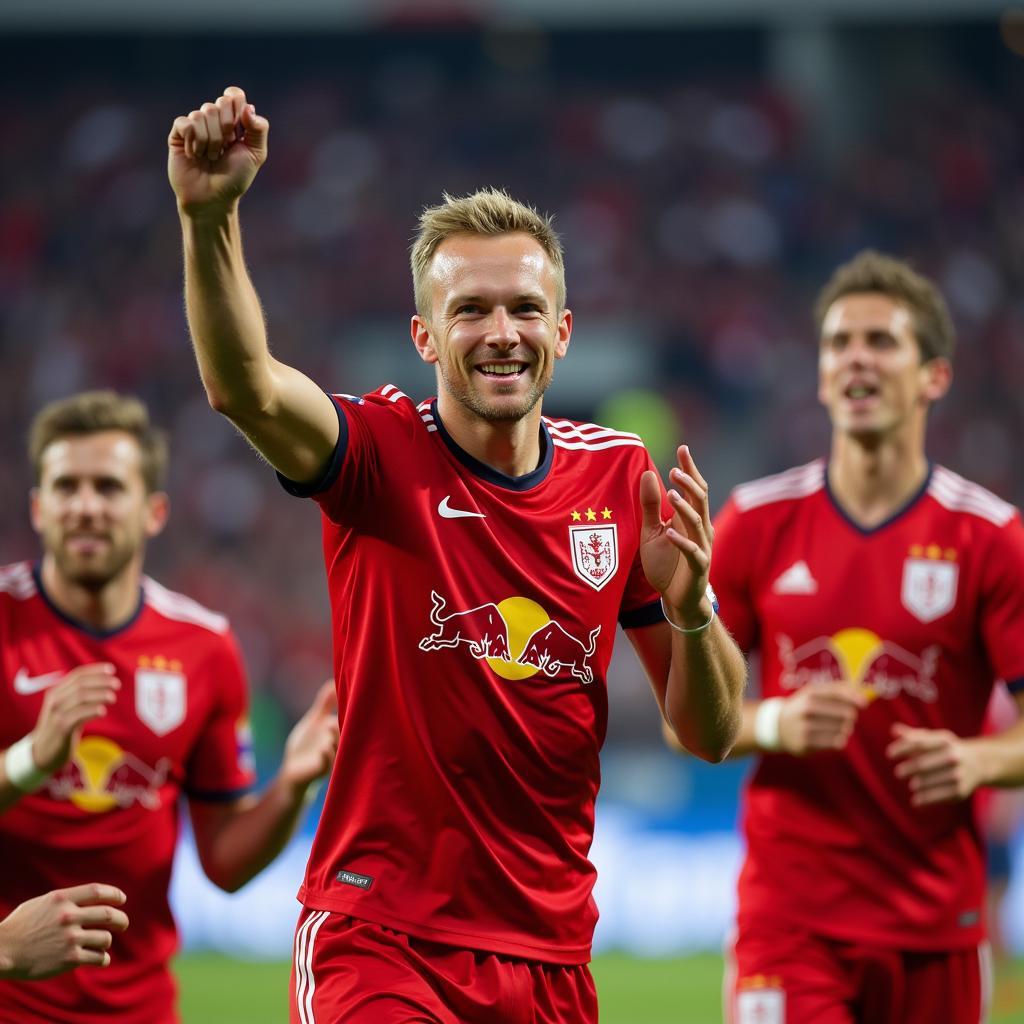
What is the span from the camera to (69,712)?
13.7 ft

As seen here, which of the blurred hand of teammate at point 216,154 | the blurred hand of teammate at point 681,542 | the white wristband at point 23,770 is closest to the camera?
the blurred hand of teammate at point 216,154

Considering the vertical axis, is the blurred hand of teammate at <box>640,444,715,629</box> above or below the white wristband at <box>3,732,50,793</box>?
above

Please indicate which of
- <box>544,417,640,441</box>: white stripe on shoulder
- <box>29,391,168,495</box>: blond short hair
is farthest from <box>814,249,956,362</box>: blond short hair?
<box>29,391,168,495</box>: blond short hair

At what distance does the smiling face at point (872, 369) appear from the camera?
5254 millimetres

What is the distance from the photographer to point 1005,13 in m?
21.9

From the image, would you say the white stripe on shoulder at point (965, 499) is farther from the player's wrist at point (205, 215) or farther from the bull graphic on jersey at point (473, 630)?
the player's wrist at point (205, 215)

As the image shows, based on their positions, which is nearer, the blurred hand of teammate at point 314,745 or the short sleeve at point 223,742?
the blurred hand of teammate at point 314,745

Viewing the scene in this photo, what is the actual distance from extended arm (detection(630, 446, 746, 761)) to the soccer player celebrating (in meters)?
0.89

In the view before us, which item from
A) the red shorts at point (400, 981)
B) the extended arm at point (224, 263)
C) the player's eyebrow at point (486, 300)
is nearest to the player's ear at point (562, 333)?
the player's eyebrow at point (486, 300)

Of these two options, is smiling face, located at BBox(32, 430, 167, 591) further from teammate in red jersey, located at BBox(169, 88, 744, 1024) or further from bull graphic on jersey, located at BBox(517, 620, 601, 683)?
bull graphic on jersey, located at BBox(517, 620, 601, 683)

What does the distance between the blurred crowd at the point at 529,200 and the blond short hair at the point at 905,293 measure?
11.3m

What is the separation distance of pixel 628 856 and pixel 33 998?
6.82 metres

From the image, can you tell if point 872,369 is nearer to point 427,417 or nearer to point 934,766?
point 934,766

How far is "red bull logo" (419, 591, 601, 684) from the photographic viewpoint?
11.3 feet
